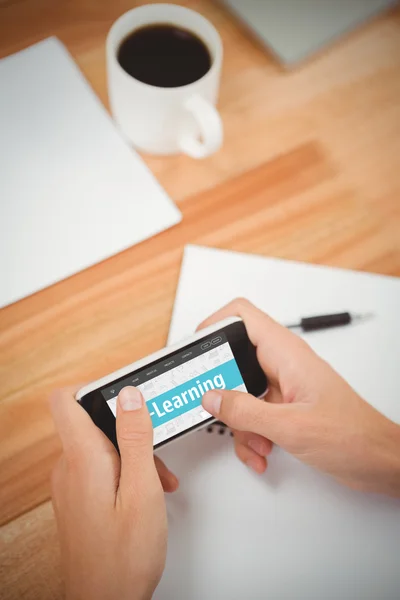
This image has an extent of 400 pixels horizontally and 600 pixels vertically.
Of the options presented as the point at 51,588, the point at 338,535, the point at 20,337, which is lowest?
the point at 338,535

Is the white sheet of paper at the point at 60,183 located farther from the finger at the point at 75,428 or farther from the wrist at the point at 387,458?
the wrist at the point at 387,458

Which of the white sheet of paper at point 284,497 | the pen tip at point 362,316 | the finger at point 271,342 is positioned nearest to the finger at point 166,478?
the white sheet of paper at point 284,497

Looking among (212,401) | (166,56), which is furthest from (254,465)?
(166,56)

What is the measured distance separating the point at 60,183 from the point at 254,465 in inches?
15.0

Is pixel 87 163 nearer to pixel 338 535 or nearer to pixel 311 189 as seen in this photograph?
pixel 311 189

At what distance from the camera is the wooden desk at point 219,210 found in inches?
22.4

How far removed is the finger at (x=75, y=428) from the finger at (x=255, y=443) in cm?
15

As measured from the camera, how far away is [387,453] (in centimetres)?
55

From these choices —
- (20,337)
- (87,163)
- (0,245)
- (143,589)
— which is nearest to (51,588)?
(143,589)

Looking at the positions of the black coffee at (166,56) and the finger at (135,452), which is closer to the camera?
the finger at (135,452)

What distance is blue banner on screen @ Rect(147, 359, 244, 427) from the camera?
20.5 inches

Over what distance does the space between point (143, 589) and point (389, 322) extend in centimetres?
37

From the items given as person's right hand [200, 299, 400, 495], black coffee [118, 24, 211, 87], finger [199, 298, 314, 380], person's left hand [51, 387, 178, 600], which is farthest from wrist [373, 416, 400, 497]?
black coffee [118, 24, 211, 87]

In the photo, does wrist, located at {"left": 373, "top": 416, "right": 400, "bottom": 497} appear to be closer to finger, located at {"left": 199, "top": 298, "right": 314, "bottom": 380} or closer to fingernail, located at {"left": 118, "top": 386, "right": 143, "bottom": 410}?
finger, located at {"left": 199, "top": 298, "right": 314, "bottom": 380}
